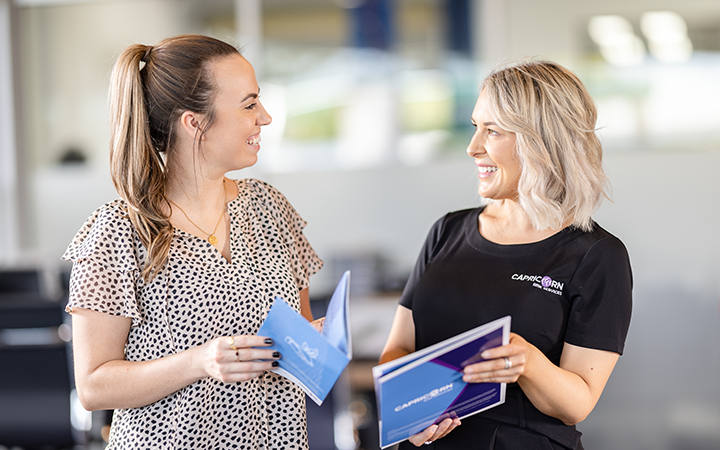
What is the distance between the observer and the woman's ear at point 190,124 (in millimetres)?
1396

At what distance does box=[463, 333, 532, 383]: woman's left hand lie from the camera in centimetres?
121

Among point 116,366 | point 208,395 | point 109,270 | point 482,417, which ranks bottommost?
point 482,417

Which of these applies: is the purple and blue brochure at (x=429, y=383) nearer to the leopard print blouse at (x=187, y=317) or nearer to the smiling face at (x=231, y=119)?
the leopard print blouse at (x=187, y=317)

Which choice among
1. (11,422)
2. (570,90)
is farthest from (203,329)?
(11,422)

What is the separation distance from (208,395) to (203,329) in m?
0.15

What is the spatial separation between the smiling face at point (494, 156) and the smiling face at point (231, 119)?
1.79ft

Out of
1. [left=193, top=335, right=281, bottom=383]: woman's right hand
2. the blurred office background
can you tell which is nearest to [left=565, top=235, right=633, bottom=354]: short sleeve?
[left=193, top=335, right=281, bottom=383]: woman's right hand

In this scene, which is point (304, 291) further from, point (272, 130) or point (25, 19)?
point (25, 19)

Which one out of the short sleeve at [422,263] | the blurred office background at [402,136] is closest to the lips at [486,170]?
the short sleeve at [422,263]

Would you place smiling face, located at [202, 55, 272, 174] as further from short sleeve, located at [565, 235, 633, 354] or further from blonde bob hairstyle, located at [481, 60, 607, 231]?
short sleeve, located at [565, 235, 633, 354]

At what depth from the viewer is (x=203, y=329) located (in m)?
1.31

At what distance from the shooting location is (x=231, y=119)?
1.41m

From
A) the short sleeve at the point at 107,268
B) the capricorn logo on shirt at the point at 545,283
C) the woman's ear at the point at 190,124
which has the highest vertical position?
the woman's ear at the point at 190,124

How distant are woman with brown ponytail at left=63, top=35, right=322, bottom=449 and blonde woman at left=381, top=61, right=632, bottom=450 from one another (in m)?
0.40
